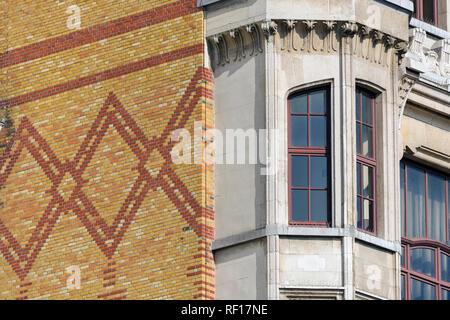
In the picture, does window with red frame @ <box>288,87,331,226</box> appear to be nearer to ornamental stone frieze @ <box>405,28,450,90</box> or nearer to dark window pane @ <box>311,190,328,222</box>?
dark window pane @ <box>311,190,328,222</box>

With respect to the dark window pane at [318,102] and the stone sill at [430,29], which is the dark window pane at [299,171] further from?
the stone sill at [430,29]

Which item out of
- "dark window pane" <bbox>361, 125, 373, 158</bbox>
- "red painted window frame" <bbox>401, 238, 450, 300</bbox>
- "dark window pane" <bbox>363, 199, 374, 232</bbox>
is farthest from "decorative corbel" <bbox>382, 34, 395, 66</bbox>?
"red painted window frame" <bbox>401, 238, 450, 300</bbox>

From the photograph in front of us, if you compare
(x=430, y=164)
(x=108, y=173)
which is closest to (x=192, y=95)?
(x=108, y=173)

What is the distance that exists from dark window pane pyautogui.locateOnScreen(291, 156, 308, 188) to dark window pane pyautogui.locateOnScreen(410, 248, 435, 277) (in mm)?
3872

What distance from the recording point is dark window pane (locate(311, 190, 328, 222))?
36.8 meters

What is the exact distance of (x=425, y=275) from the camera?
39844 millimetres

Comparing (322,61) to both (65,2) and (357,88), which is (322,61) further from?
(65,2)

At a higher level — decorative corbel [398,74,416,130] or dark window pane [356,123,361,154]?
decorative corbel [398,74,416,130]

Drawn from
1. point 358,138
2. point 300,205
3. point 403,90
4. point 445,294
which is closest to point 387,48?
point 403,90

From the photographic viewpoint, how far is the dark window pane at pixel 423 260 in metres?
39.8

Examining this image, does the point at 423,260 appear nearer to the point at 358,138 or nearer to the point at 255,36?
the point at 358,138

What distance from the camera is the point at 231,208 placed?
122 feet

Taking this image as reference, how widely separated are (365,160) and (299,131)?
140 cm

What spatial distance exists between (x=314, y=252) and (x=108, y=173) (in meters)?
4.76
